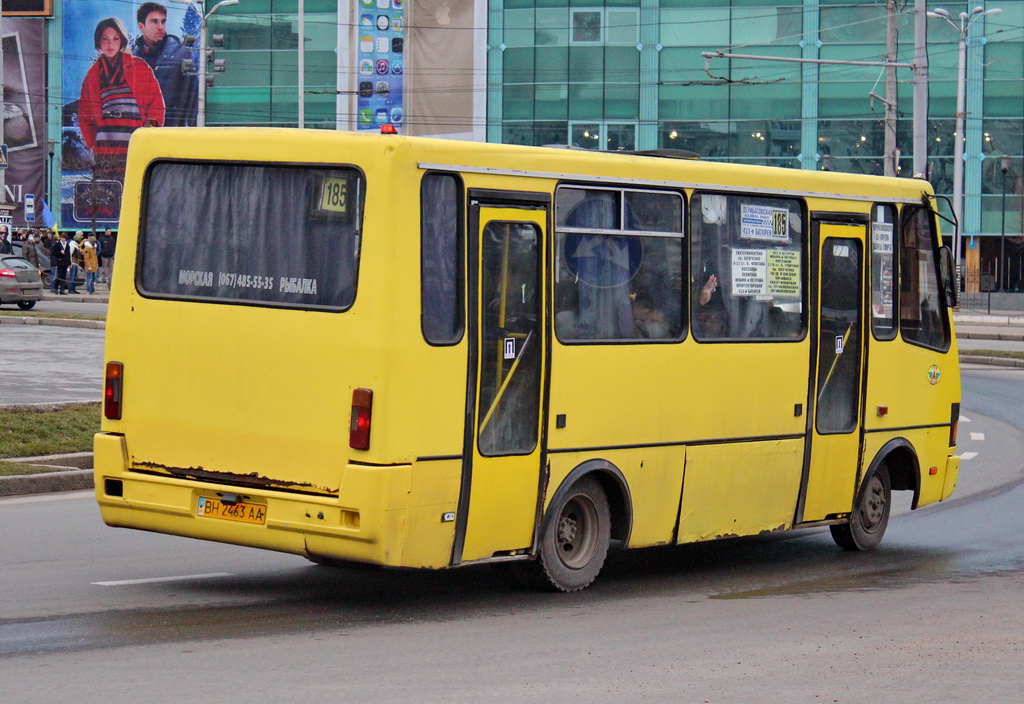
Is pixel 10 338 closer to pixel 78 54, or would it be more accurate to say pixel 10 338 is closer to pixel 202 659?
pixel 202 659

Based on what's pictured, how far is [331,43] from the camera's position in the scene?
70.5 meters

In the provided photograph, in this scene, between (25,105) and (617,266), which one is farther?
(25,105)

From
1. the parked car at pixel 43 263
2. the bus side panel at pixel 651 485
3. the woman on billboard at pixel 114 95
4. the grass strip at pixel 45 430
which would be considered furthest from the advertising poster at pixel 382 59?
the bus side panel at pixel 651 485

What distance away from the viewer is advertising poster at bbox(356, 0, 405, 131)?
226 feet

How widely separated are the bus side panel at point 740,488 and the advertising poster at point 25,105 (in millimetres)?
72968

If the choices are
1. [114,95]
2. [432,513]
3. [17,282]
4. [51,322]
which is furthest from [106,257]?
[432,513]

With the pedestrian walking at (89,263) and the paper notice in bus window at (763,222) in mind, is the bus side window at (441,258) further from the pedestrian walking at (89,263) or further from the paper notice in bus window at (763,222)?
the pedestrian walking at (89,263)

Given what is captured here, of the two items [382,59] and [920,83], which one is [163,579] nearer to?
[920,83]

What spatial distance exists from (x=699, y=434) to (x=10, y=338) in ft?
69.6

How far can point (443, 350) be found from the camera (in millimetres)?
8352

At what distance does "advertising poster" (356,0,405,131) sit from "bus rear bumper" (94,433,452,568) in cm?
6082

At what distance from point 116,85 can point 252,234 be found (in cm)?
7295

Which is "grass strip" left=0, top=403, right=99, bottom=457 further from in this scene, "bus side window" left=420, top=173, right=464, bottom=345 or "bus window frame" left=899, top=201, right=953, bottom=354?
"bus window frame" left=899, top=201, right=953, bottom=354

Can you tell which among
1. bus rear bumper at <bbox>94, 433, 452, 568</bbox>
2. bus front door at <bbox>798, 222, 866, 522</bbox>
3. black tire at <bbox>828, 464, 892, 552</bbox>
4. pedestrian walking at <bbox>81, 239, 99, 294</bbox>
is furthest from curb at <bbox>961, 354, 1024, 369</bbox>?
pedestrian walking at <bbox>81, 239, 99, 294</bbox>
